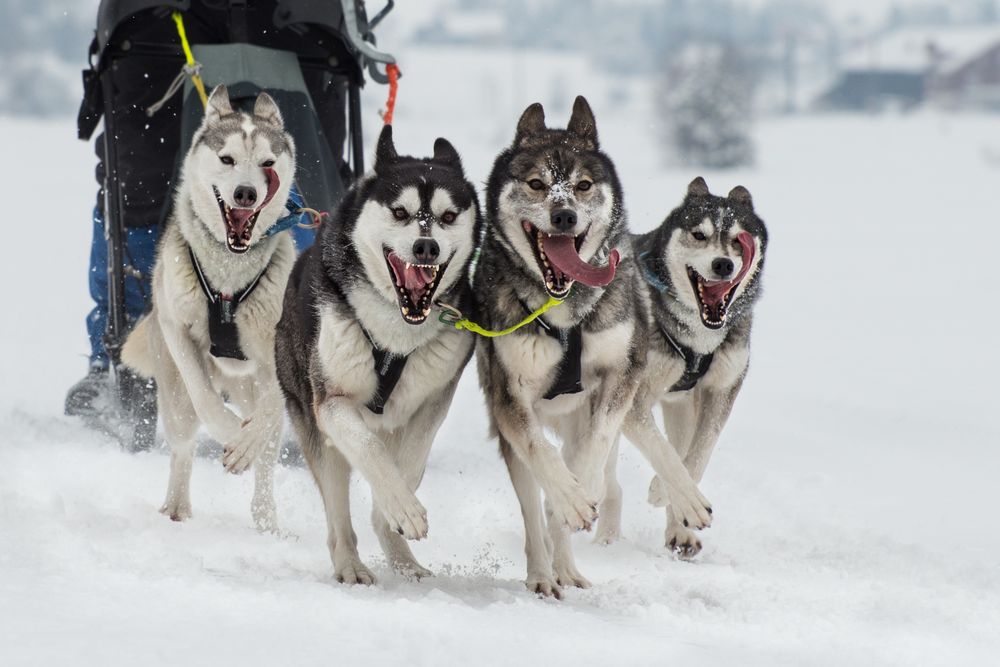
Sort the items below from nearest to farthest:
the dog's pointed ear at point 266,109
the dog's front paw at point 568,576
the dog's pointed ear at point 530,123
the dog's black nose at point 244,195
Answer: the dog's front paw at point 568,576, the dog's pointed ear at point 530,123, the dog's black nose at point 244,195, the dog's pointed ear at point 266,109

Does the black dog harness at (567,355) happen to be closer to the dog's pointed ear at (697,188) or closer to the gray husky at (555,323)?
the gray husky at (555,323)

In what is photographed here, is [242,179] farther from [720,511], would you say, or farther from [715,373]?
[720,511]

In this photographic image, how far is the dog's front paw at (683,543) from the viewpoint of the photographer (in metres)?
3.90

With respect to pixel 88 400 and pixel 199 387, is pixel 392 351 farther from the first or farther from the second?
pixel 88 400

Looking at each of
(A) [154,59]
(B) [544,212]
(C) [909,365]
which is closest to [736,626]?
(B) [544,212]

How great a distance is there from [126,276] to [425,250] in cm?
210

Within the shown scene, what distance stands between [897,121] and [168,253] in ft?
142

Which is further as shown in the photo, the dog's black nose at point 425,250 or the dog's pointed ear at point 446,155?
the dog's pointed ear at point 446,155

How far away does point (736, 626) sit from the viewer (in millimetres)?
2926

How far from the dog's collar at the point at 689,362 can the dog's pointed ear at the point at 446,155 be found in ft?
2.86

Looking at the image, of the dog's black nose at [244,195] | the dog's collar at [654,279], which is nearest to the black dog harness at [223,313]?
the dog's black nose at [244,195]

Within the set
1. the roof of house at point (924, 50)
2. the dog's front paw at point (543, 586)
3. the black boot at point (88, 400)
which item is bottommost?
the black boot at point (88, 400)

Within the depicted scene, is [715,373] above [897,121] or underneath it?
underneath

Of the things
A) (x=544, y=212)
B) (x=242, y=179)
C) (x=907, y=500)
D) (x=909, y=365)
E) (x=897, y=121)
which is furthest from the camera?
(x=897, y=121)
